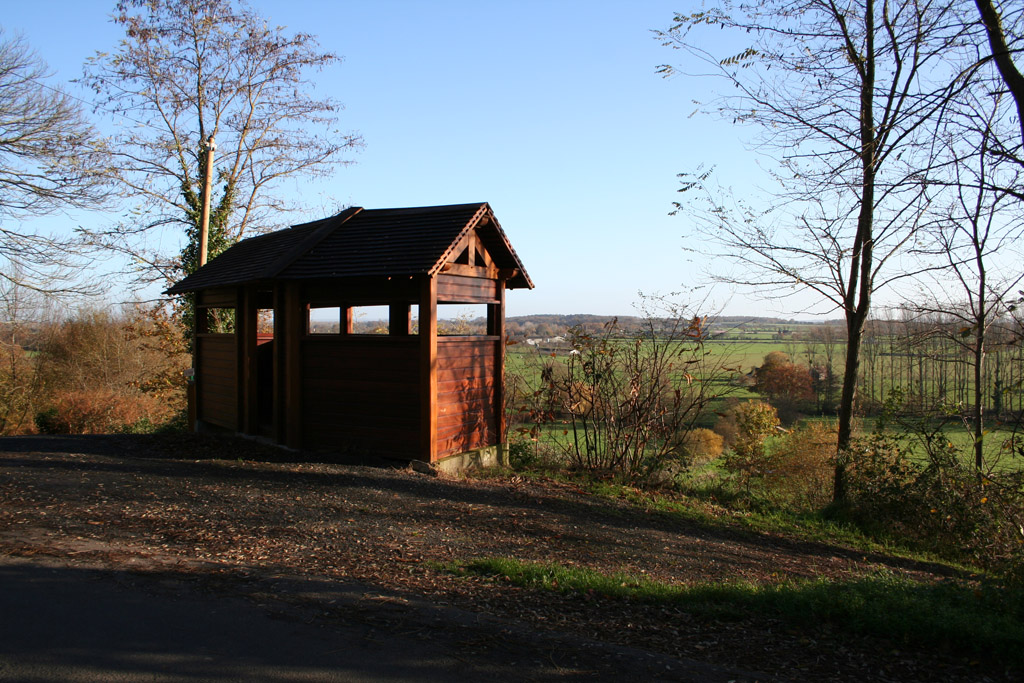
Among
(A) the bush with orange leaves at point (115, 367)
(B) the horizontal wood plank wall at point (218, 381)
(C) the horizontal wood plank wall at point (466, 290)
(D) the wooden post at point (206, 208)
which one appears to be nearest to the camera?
(C) the horizontal wood plank wall at point (466, 290)

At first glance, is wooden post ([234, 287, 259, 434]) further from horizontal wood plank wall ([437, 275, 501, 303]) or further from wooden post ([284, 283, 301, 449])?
horizontal wood plank wall ([437, 275, 501, 303])

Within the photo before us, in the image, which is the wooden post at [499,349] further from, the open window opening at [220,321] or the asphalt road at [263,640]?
the open window opening at [220,321]

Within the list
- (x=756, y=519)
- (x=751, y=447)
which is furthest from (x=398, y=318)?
(x=751, y=447)

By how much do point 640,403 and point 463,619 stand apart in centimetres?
837

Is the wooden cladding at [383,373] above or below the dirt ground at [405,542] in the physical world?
above

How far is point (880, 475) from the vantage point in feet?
37.4

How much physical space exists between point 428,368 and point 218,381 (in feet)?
18.7

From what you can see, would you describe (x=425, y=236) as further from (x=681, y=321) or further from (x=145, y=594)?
(x=145, y=594)

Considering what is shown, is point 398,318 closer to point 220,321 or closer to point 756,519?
point 756,519

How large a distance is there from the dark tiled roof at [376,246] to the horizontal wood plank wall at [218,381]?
130 centimetres

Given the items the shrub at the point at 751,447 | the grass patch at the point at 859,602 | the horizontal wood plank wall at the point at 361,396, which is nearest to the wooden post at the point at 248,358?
the horizontal wood plank wall at the point at 361,396

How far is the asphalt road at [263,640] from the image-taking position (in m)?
3.61

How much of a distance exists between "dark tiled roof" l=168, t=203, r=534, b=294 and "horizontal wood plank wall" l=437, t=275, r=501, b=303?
50 cm

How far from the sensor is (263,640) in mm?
3938
